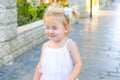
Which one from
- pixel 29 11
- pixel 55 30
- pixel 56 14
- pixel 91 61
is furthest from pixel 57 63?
pixel 29 11

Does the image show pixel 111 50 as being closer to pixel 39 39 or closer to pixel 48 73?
pixel 39 39

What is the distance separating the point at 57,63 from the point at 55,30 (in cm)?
30

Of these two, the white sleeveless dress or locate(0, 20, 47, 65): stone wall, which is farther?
locate(0, 20, 47, 65): stone wall

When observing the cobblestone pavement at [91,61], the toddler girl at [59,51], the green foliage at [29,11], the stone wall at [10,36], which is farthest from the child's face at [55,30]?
the green foliage at [29,11]

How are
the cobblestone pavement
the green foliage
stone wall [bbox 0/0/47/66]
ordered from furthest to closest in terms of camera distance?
the green foliage, stone wall [bbox 0/0/47/66], the cobblestone pavement

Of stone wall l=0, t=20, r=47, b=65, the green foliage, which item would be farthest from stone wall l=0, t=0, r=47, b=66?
the green foliage

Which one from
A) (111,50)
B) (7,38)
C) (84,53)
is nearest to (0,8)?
(7,38)

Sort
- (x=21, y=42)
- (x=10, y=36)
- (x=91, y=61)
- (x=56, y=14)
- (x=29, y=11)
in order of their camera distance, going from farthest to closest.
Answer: (x=29, y=11), (x=21, y=42), (x=91, y=61), (x=10, y=36), (x=56, y=14)

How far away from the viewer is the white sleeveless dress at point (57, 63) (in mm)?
2740

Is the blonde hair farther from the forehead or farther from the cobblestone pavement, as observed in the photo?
the cobblestone pavement

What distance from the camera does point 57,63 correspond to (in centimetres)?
274

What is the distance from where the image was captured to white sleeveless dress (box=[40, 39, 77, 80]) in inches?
108

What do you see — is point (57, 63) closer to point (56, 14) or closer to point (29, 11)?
point (56, 14)

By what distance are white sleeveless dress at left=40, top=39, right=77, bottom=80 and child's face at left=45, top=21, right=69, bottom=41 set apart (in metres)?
0.10
